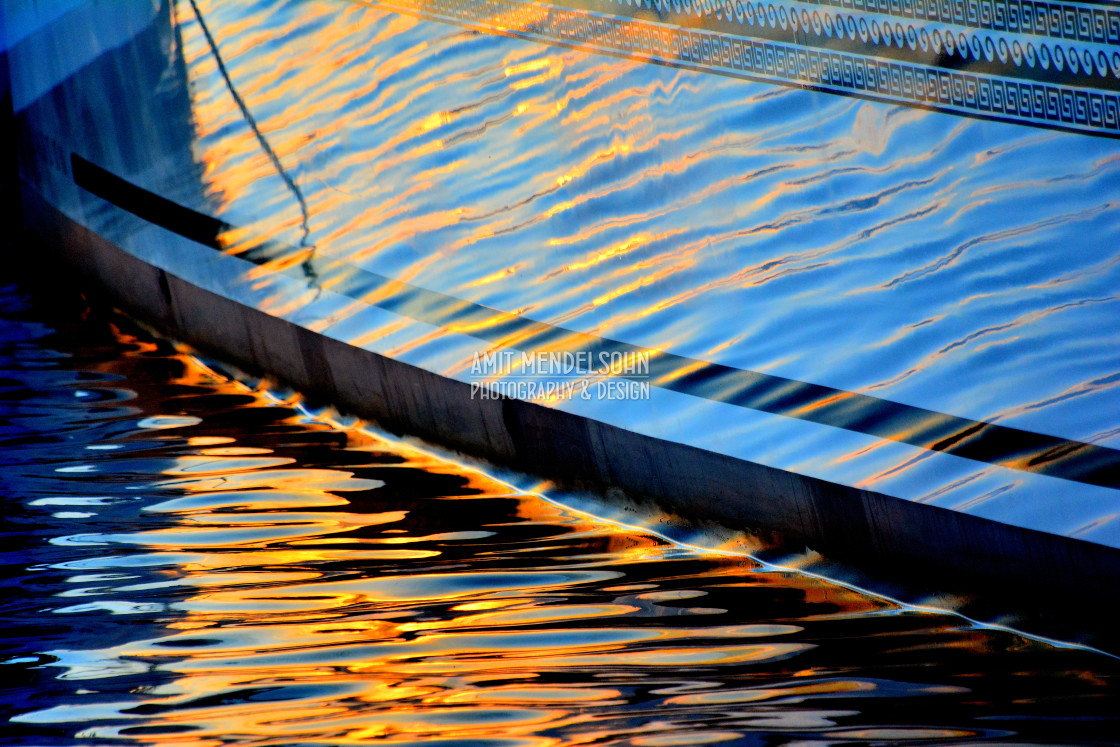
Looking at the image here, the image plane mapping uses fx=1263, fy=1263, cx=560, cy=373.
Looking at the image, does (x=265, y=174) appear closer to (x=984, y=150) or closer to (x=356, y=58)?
(x=356, y=58)

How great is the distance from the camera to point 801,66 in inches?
83.6

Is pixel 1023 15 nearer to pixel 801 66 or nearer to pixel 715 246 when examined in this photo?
pixel 801 66

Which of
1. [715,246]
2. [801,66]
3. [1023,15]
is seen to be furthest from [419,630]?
[1023,15]

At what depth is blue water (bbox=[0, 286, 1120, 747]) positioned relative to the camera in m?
1.71

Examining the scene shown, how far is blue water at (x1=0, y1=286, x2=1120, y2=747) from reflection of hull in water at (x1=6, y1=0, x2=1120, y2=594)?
0.19 meters

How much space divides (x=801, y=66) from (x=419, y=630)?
113cm

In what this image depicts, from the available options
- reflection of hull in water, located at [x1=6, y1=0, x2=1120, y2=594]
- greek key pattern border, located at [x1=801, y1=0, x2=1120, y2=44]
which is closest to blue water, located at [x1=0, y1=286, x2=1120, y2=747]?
reflection of hull in water, located at [x1=6, y1=0, x2=1120, y2=594]

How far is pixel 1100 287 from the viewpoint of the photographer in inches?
71.4

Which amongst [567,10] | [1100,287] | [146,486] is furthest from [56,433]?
[1100,287]

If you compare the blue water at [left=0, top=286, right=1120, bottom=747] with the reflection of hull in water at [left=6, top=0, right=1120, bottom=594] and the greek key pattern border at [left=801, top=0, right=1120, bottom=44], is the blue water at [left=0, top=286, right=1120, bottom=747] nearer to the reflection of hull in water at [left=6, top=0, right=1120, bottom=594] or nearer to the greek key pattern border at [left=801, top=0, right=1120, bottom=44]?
the reflection of hull in water at [left=6, top=0, right=1120, bottom=594]

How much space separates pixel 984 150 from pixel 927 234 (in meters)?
0.16

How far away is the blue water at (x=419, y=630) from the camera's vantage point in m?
1.71

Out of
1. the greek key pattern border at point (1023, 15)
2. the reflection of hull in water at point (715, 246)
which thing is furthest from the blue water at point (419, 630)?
the greek key pattern border at point (1023, 15)

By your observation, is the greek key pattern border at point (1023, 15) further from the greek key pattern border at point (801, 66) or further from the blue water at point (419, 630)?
the blue water at point (419, 630)
